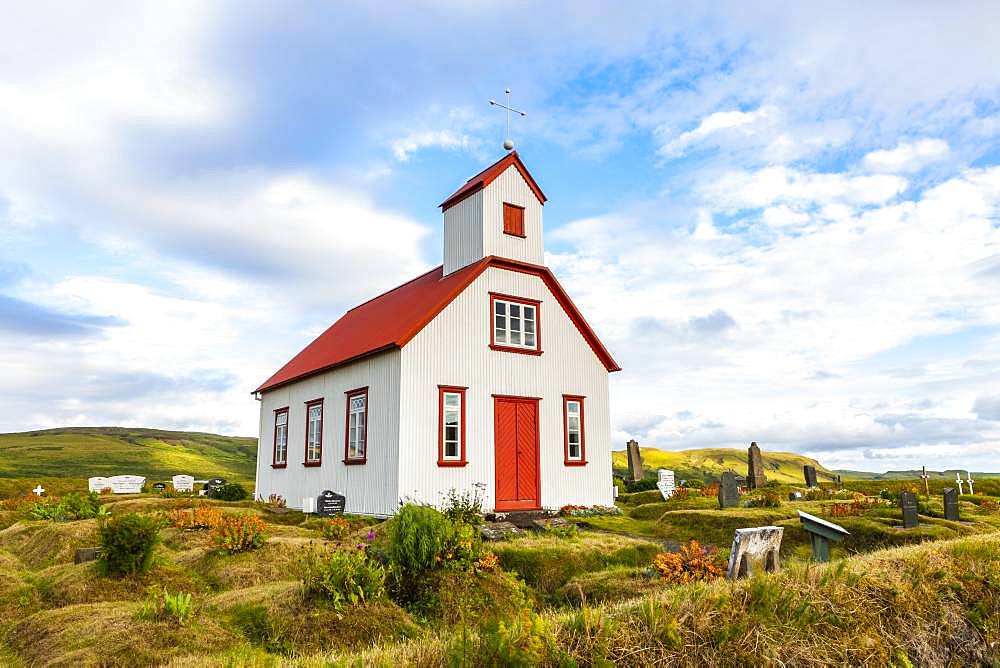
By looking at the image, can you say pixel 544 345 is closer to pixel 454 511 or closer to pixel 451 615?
pixel 454 511

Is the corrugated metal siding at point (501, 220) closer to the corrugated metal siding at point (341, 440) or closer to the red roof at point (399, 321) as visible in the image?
the red roof at point (399, 321)

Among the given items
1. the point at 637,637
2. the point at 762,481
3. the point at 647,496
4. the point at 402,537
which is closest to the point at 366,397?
the point at 402,537

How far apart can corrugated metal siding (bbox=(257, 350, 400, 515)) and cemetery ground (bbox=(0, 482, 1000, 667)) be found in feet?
14.1

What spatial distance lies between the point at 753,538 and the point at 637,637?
11.0 ft

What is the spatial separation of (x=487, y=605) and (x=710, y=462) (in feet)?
197

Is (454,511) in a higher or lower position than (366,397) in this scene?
lower

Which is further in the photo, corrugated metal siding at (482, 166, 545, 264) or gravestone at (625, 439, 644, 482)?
gravestone at (625, 439, 644, 482)

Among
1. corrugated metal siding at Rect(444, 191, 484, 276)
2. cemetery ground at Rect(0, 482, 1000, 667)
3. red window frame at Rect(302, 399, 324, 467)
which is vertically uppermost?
corrugated metal siding at Rect(444, 191, 484, 276)

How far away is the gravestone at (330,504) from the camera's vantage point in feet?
69.4

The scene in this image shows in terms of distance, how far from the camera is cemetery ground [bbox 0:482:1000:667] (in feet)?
22.2

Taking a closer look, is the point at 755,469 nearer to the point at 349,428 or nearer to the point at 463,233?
the point at 463,233

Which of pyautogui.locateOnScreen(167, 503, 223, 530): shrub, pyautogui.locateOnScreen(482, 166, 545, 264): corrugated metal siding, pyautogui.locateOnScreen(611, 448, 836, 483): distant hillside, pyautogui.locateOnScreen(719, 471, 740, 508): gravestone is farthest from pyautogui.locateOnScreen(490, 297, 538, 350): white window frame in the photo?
pyautogui.locateOnScreen(611, 448, 836, 483): distant hillside

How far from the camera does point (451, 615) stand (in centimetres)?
966

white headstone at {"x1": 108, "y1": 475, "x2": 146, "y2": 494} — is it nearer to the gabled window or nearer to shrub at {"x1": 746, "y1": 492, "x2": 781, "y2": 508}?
the gabled window
